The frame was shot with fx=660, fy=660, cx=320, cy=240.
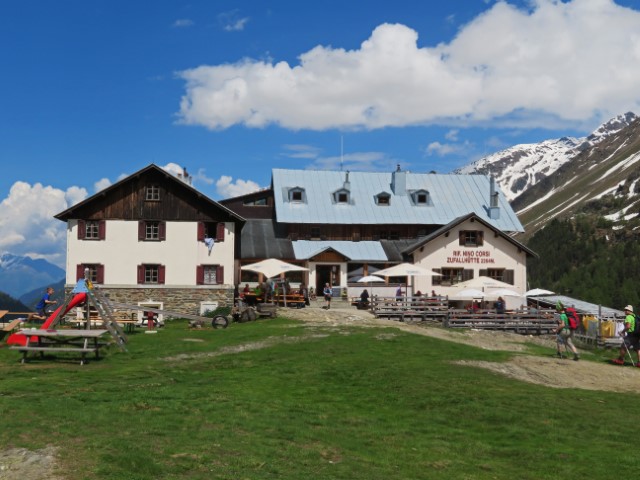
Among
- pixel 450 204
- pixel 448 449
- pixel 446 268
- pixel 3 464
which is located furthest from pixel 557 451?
pixel 450 204

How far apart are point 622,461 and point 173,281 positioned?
35.9 m

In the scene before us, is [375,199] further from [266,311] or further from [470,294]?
[266,311]

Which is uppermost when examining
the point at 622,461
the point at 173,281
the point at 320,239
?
the point at 320,239

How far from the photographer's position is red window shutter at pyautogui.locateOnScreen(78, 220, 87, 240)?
4425 cm

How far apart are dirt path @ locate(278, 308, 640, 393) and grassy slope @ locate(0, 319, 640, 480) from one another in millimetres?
1685

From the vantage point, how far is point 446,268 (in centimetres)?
5291

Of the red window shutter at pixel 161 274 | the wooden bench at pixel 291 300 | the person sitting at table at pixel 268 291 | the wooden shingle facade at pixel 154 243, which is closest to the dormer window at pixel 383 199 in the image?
the wooden shingle facade at pixel 154 243

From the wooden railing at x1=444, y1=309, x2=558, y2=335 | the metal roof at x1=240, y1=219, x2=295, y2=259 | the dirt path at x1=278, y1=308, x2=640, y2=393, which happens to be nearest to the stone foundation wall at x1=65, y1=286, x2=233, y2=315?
the metal roof at x1=240, y1=219, x2=295, y2=259

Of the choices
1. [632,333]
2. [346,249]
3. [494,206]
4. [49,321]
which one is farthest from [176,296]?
[494,206]

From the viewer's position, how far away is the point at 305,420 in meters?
14.5

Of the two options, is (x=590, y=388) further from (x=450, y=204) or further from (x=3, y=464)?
(x=450, y=204)

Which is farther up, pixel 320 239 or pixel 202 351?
pixel 320 239

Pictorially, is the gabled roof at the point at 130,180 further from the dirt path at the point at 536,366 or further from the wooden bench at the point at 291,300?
the dirt path at the point at 536,366

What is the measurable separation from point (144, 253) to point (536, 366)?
29.2m
